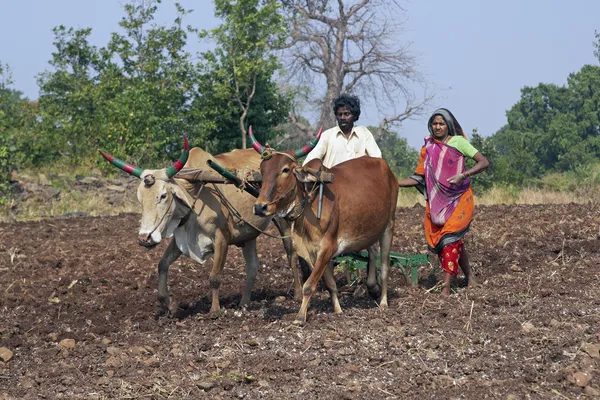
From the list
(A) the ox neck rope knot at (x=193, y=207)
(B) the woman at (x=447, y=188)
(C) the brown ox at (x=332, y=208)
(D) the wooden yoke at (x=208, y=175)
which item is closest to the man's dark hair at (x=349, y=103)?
(C) the brown ox at (x=332, y=208)

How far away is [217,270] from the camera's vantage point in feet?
25.0

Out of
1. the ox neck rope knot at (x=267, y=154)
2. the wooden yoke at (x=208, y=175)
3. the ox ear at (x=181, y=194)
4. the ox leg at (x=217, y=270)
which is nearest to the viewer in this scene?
the ox neck rope knot at (x=267, y=154)

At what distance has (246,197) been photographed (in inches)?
319

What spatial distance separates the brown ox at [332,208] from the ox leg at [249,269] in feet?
3.55

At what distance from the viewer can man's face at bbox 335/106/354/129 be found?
7.72 metres

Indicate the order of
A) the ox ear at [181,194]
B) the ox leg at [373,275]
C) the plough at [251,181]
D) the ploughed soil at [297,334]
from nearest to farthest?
the ploughed soil at [297,334], the plough at [251,181], the ox ear at [181,194], the ox leg at [373,275]

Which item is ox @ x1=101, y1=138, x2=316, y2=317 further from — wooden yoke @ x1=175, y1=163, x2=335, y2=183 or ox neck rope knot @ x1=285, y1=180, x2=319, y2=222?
ox neck rope knot @ x1=285, y1=180, x2=319, y2=222

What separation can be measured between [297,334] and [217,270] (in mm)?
1431

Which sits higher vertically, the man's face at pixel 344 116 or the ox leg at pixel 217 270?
the man's face at pixel 344 116

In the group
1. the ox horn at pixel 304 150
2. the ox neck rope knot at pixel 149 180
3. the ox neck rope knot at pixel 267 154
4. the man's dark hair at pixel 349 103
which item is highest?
the man's dark hair at pixel 349 103

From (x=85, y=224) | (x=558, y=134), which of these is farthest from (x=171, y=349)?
(x=558, y=134)

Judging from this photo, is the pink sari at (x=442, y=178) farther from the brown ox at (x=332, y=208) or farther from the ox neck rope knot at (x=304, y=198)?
the ox neck rope knot at (x=304, y=198)

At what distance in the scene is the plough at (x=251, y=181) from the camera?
7164 mm

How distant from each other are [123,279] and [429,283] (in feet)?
11.2
